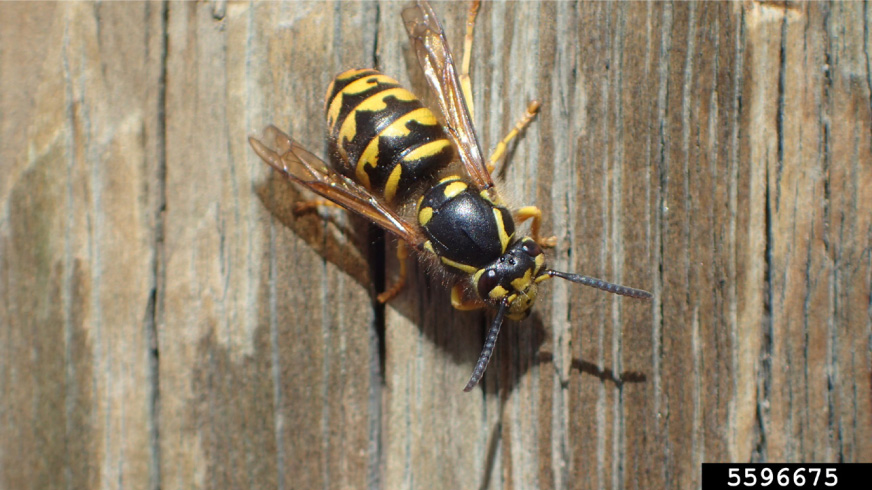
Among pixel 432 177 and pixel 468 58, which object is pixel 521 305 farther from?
pixel 468 58

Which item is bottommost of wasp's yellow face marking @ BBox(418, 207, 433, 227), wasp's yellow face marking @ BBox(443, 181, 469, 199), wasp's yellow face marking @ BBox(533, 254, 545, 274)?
wasp's yellow face marking @ BBox(533, 254, 545, 274)

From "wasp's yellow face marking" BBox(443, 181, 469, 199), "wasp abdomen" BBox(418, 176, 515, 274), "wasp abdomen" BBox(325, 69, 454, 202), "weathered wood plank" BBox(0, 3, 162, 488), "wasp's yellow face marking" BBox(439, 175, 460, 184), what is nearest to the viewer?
"weathered wood plank" BBox(0, 3, 162, 488)

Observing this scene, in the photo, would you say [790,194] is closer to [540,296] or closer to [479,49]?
[540,296]

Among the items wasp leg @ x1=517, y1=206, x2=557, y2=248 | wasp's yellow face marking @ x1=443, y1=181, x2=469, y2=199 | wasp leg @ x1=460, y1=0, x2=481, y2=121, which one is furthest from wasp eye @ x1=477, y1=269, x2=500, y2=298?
wasp leg @ x1=460, y1=0, x2=481, y2=121

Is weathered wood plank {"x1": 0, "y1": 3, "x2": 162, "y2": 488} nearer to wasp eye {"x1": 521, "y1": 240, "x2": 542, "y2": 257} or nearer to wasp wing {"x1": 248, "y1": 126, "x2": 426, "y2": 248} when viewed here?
wasp wing {"x1": 248, "y1": 126, "x2": 426, "y2": 248}

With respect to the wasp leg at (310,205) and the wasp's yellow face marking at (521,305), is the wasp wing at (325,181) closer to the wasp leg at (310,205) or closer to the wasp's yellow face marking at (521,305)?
the wasp leg at (310,205)

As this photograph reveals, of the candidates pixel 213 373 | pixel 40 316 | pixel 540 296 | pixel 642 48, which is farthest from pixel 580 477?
pixel 40 316

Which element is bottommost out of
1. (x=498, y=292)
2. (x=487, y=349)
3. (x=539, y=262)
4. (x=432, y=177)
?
(x=487, y=349)

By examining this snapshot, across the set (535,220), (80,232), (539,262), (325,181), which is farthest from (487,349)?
(80,232)
